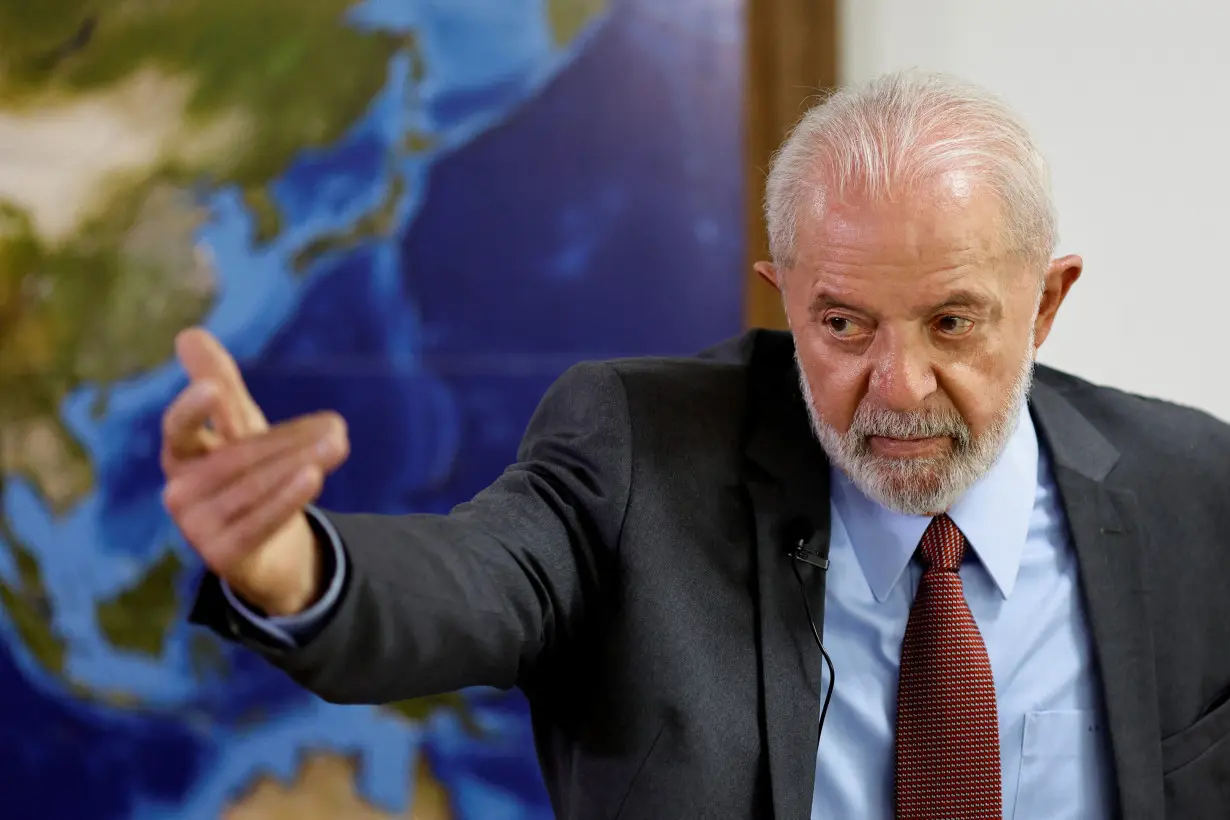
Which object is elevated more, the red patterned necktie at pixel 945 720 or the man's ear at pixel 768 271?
the man's ear at pixel 768 271

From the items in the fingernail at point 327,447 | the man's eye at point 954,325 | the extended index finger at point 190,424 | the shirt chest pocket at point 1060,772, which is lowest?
the shirt chest pocket at point 1060,772

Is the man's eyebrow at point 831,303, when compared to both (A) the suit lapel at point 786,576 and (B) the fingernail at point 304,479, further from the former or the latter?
(B) the fingernail at point 304,479

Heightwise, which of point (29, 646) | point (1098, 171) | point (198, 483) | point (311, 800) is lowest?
point (311, 800)

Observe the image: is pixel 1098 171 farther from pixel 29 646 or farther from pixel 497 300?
pixel 29 646

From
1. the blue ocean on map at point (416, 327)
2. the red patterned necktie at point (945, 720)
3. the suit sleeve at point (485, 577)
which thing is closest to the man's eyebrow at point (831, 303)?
the suit sleeve at point (485, 577)

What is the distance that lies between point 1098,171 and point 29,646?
2257mm

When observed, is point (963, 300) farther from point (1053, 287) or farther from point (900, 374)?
point (1053, 287)

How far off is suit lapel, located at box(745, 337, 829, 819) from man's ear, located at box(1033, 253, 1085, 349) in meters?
0.30

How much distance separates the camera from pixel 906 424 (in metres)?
1.32

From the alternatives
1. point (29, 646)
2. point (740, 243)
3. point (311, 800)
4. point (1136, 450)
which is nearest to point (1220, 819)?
point (1136, 450)

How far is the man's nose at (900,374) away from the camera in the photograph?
1274 mm

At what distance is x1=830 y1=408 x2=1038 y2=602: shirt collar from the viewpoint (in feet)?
4.65

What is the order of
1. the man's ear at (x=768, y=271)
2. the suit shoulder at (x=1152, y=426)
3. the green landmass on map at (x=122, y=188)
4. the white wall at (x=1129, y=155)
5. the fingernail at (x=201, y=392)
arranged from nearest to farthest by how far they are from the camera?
the fingernail at (x=201, y=392)
the man's ear at (x=768, y=271)
the suit shoulder at (x=1152, y=426)
the green landmass on map at (x=122, y=188)
the white wall at (x=1129, y=155)

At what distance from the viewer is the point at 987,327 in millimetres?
1318
